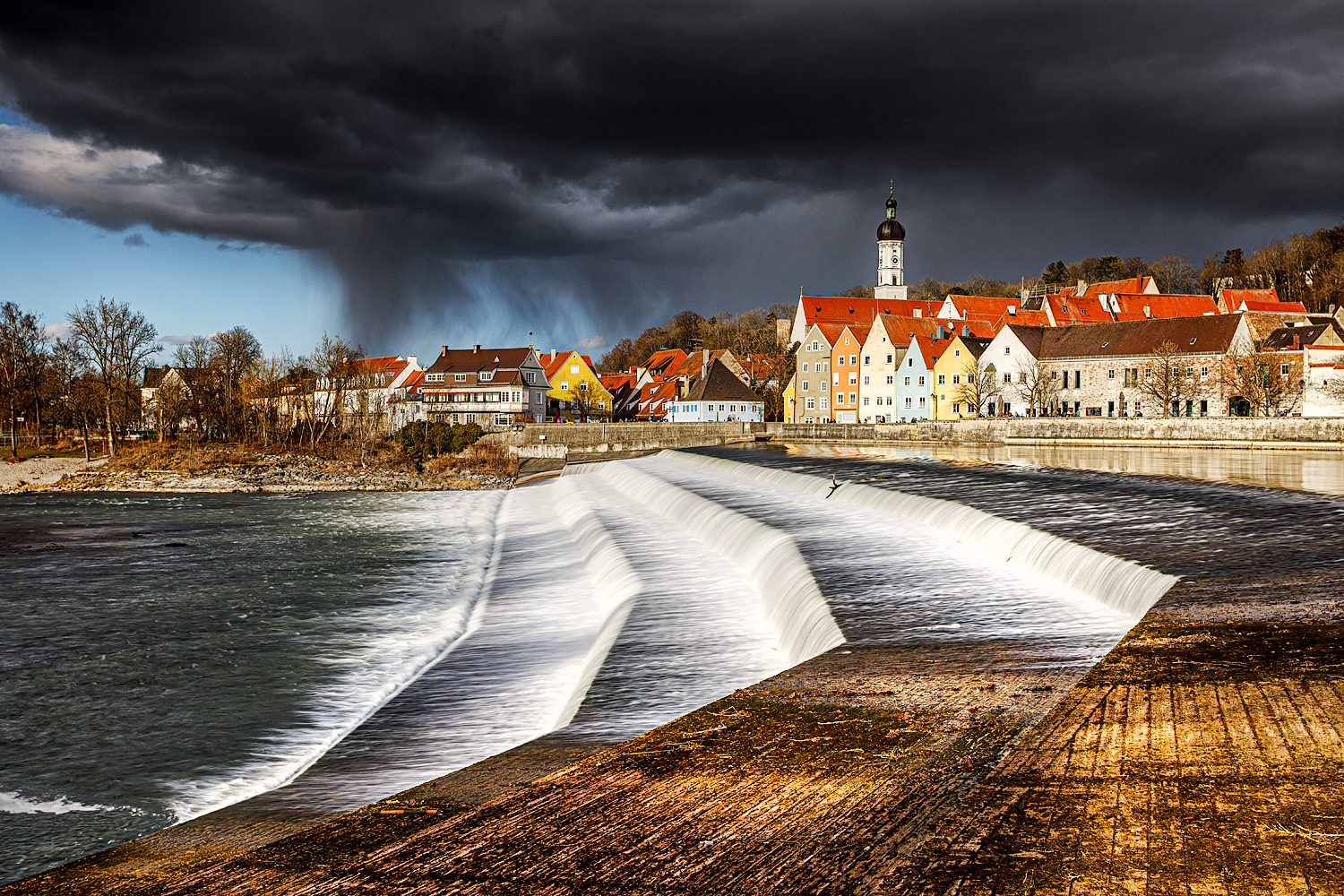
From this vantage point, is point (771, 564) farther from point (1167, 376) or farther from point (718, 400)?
point (718, 400)

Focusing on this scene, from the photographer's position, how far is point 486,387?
8444 cm

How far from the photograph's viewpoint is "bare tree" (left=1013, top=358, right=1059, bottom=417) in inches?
2736

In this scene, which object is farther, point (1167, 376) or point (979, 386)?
point (979, 386)

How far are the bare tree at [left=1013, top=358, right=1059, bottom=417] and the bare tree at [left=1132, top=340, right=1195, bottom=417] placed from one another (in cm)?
653

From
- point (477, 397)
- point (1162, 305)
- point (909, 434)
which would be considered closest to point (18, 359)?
point (477, 397)

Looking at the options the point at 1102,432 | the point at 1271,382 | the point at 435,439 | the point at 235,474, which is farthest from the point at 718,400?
the point at 235,474

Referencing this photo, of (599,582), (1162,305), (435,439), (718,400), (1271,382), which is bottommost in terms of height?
(599,582)

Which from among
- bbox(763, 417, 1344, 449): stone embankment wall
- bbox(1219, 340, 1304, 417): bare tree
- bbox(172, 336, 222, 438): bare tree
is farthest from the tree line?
bbox(1219, 340, 1304, 417): bare tree

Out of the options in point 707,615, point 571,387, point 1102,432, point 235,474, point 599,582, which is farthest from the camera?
point 571,387

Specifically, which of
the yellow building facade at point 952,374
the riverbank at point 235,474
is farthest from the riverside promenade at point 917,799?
the yellow building facade at point 952,374

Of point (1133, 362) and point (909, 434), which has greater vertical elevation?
point (1133, 362)

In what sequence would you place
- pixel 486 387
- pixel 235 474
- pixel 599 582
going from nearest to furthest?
pixel 599 582
pixel 235 474
pixel 486 387

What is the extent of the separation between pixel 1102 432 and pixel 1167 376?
572cm

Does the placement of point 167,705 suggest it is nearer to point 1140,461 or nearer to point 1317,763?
point 1317,763
